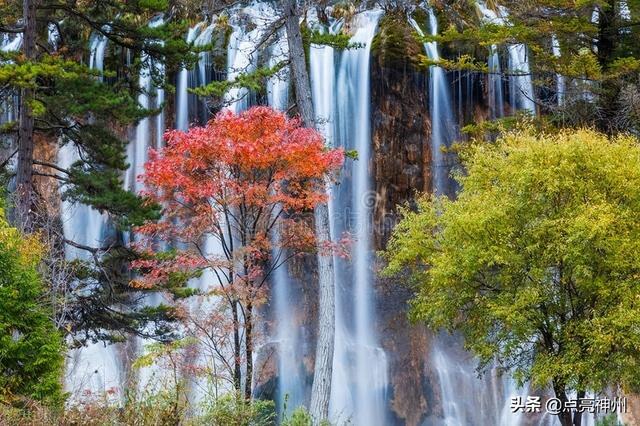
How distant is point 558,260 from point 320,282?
434cm

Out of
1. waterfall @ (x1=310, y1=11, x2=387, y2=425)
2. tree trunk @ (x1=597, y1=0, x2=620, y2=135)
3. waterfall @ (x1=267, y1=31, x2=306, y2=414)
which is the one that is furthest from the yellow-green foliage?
waterfall @ (x1=267, y1=31, x2=306, y2=414)

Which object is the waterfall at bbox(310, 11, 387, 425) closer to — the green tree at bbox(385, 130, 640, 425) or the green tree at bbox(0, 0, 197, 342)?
the green tree at bbox(0, 0, 197, 342)

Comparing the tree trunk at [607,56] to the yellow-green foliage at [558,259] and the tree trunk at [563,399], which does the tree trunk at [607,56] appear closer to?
the yellow-green foliage at [558,259]

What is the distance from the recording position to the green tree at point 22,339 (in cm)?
974

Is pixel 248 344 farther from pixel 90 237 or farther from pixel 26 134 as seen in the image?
pixel 90 237

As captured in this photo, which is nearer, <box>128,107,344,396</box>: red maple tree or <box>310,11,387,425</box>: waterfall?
<box>128,107,344,396</box>: red maple tree

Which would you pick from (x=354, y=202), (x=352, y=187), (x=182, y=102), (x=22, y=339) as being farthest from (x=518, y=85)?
(x=22, y=339)

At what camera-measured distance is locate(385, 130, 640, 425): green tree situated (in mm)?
11016

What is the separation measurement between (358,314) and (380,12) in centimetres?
978

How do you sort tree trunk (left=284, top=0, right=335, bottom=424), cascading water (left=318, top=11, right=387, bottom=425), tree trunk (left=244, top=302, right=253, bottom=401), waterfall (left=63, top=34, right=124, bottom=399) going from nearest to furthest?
tree trunk (left=244, top=302, right=253, bottom=401) < tree trunk (left=284, top=0, right=335, bottom=424) < waterfall (left=63, top=34, right=124, bottom=399) < cascading water (left=318, top=11, right=387, bottom=425)

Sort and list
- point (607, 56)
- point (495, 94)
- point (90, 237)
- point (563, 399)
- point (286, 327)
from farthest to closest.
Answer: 1. point (90, 237)
2. point (495, 94)
3. point (286, 327)
4. point (607, 56)
5. point (563, 399)

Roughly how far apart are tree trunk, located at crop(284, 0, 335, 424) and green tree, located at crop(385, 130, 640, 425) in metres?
2.04

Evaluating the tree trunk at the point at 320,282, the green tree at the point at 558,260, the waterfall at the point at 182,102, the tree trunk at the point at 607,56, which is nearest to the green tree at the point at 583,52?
the tree trunk at the point at 607,56

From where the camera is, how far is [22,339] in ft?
32.5
